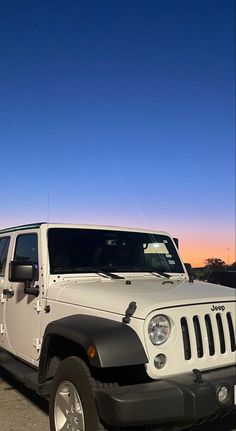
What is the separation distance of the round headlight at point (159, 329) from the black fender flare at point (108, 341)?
146 mm

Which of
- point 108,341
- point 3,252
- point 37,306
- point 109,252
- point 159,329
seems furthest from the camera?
point 3,252

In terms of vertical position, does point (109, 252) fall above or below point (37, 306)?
above

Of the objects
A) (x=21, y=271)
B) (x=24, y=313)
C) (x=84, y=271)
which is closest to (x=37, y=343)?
(x=24, y=313)

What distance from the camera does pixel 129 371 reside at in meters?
3.85

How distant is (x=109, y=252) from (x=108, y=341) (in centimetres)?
209

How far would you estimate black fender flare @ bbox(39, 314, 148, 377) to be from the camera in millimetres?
3518

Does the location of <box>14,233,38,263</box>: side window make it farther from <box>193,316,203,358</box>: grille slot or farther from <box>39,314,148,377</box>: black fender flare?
<box>193,316,203,358</box>: grille slot

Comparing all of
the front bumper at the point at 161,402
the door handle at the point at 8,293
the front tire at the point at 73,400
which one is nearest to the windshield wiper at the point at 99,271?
the door handle at the point at 8,293

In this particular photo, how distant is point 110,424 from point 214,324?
113 centimetres

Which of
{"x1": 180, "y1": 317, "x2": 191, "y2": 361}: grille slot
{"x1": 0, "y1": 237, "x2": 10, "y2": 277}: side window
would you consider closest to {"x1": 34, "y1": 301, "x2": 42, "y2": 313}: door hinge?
{"x1": 0, "y1": 237, "x2": 10, "y2": 277}: side window

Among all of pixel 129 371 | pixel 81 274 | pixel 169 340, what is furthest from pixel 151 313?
pixel 81 274

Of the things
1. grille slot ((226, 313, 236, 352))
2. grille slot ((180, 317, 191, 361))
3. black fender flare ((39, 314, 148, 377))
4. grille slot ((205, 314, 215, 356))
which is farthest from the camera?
grille slot ((226, 313, 236, 352))

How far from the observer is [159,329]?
3.81 m

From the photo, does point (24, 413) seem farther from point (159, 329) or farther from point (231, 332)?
point (231, 332)
